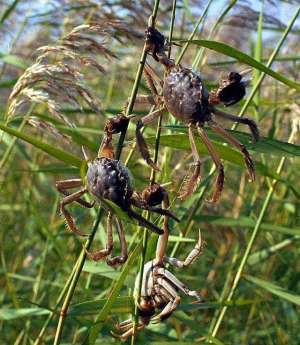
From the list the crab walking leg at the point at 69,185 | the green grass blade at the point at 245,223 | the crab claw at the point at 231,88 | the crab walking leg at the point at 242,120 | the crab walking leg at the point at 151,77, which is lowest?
the green grass blade at the point at 245,223

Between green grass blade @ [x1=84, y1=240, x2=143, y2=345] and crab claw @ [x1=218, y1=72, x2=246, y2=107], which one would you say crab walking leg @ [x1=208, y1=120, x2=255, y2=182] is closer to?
crab claw @ [x1=218, y1=72, x2=246, y2=107]

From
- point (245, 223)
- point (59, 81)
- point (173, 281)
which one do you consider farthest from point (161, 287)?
point (245, 223)

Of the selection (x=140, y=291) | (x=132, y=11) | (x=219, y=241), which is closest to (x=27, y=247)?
(x=219, y=241)

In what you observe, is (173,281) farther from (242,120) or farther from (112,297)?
(242,120)

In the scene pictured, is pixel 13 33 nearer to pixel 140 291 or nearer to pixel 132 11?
pixel 132 11

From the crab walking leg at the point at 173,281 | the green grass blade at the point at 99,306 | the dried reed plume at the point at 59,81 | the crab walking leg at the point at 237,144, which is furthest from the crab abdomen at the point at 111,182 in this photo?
the dried reed plume at the point at 59,81

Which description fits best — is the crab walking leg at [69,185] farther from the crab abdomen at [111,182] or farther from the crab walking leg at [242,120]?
the crab walking leg at [242,120]
